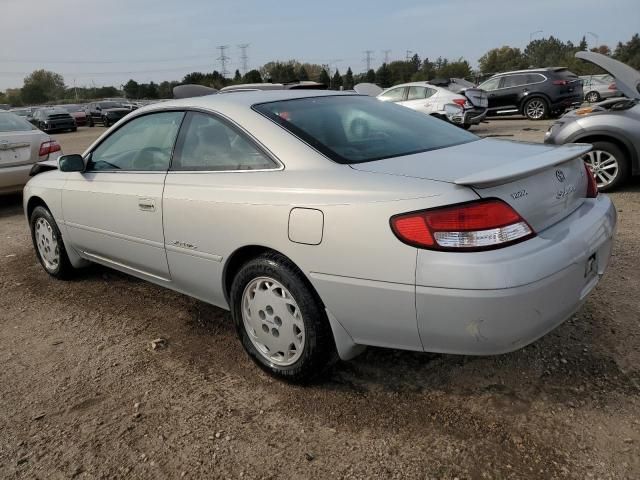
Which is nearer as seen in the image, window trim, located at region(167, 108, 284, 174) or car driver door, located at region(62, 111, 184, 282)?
window trim, located at region(167, 108, 284, 174)

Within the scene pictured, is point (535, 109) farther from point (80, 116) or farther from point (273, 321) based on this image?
point (80, 116)

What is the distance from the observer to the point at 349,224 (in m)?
2.30

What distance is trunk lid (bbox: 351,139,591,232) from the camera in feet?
7.25

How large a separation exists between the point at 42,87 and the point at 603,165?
106m

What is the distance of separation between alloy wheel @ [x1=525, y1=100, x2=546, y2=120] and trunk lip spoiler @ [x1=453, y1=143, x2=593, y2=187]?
16.6 m

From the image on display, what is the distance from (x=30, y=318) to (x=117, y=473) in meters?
2.13

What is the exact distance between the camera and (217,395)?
2762 millimetres

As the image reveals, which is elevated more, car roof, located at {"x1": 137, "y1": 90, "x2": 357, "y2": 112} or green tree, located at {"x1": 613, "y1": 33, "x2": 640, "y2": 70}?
green tree, located at {"x1": 613, "y1": 33, "x2": 640, "y2": 70}

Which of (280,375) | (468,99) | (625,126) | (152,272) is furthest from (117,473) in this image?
(468,99)


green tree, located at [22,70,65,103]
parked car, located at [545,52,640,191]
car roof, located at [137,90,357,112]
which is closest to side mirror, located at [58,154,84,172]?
car roof, located at [137,90,357,112]

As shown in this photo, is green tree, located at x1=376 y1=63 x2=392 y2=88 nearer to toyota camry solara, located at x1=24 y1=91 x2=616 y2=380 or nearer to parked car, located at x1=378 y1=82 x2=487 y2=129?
parked car, located at x1=378 y1=82 x2=487 y2=129

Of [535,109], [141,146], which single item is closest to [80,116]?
[535,109]

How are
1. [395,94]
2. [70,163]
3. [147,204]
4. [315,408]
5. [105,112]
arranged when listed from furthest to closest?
[105,112], [395,94], [70,163], [147,204], [315,408]

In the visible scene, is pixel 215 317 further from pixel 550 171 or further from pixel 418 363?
pixel 550 171
